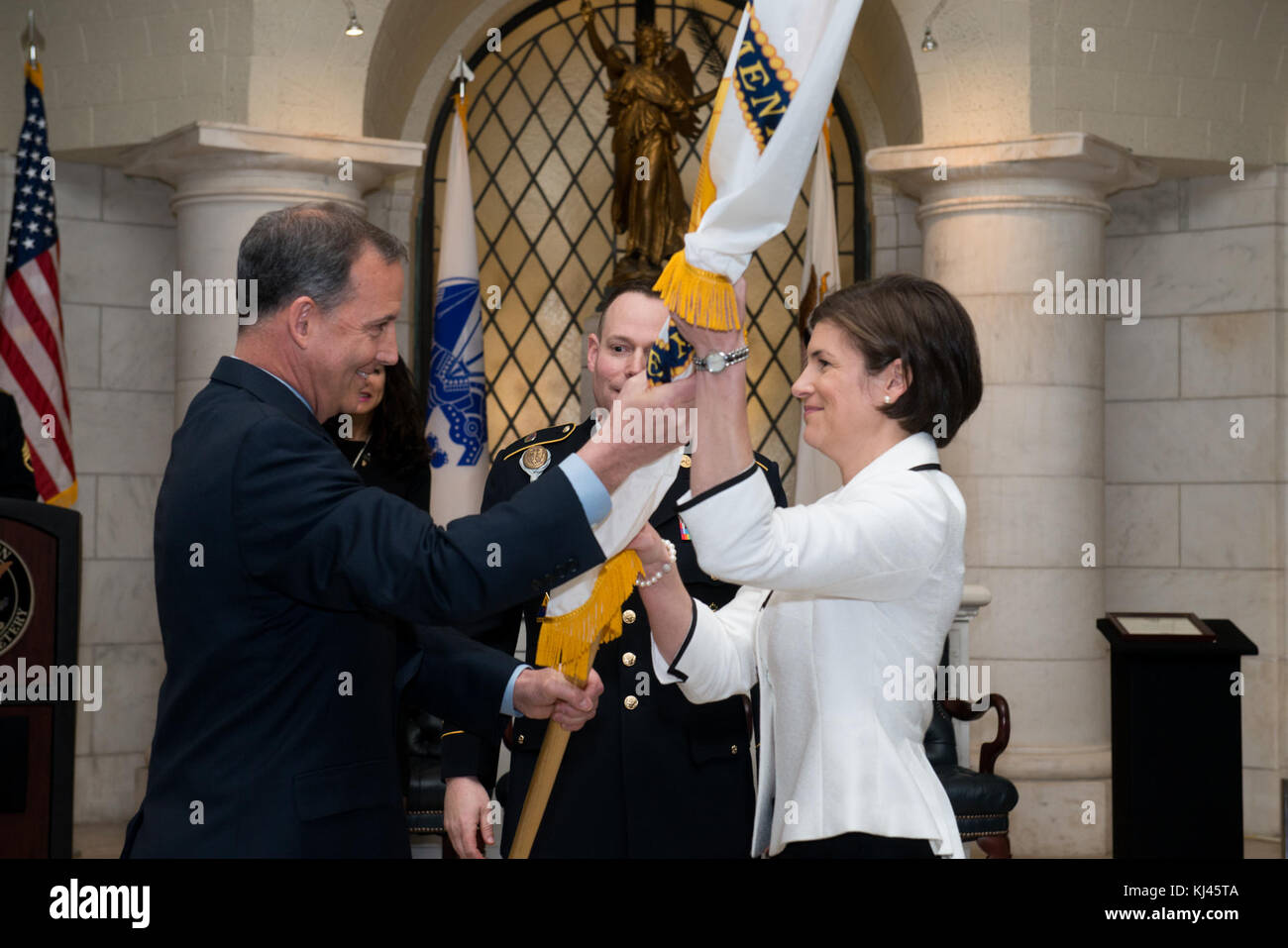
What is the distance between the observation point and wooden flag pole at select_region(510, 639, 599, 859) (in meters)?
2.33

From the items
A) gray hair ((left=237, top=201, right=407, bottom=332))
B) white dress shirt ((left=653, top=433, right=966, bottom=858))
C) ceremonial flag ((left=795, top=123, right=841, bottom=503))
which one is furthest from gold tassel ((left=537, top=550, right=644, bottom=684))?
ceremonial flag ((left=795, top=123, right=841, bottom=503))

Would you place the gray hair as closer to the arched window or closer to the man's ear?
the man's ear

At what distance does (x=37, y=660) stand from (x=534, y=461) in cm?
255

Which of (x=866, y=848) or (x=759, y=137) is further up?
(x=759, y=137)

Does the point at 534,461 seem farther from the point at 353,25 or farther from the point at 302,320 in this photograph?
the point at 353,25

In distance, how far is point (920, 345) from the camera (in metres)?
1.98

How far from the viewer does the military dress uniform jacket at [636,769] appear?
250 cm

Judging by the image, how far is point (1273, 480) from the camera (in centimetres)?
680

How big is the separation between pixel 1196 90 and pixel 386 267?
5.77 metres

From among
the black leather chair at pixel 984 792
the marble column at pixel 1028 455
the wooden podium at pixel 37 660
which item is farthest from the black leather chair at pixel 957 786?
the marble column at pixel 1028 455

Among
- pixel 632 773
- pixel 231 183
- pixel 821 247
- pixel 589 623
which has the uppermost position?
Answer: pixel 231 183

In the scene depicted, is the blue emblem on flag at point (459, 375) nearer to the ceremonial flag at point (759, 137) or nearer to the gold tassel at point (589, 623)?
the gold tassel at point (589, 623)

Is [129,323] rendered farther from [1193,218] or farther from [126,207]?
[1193,218]

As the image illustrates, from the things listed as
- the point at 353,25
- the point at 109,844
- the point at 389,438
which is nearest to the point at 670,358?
the point at 389,438
